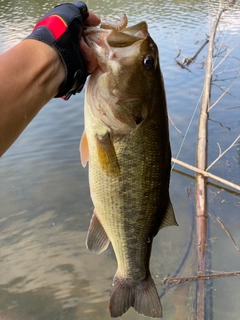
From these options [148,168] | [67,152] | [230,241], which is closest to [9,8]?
[67,152]

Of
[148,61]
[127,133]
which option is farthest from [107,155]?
[148,61]

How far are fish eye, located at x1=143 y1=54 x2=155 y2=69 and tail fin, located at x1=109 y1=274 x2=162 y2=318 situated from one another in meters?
1.35

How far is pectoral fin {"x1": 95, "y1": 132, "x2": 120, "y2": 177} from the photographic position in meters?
1.74

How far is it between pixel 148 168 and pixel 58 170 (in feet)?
16.3

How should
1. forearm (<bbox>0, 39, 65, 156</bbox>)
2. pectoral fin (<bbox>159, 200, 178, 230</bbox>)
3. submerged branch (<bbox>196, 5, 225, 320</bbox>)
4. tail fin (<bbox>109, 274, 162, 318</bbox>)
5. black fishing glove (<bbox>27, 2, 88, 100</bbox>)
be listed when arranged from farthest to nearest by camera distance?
1. submerged branch (<bbox>196, 5, 225, 320</bbox>)
2. tail fin (<bbox>109, 274, 162, 318</bbox>)
3. pectoral fin (<bbox>159, 200, 178, 230</bbox>)
4. black fishing glove (<bbox>27, 2, 88, 100</bbox>)
5. forearm (<bbox>0, 39, 65, 156</bbox>)

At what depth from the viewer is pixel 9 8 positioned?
20.2 meters

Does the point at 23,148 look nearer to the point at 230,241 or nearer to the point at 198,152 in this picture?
the point at 198,152

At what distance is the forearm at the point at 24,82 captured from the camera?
4.87 feet

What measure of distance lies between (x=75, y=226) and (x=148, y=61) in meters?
4.01

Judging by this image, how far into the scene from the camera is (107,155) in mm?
1750

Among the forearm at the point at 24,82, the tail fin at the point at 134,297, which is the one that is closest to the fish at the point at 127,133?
the forearm at the point at 24,82

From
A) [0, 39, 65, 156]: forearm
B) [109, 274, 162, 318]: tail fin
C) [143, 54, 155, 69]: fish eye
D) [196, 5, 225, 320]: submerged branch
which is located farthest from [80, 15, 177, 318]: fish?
[196, 5, 225, 320]: submerged branch

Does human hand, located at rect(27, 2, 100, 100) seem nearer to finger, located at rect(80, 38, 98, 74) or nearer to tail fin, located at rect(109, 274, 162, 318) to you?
finger, located at rect(80, 38, 98, 74)

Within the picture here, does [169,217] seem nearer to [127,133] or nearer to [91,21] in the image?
[127,133]
